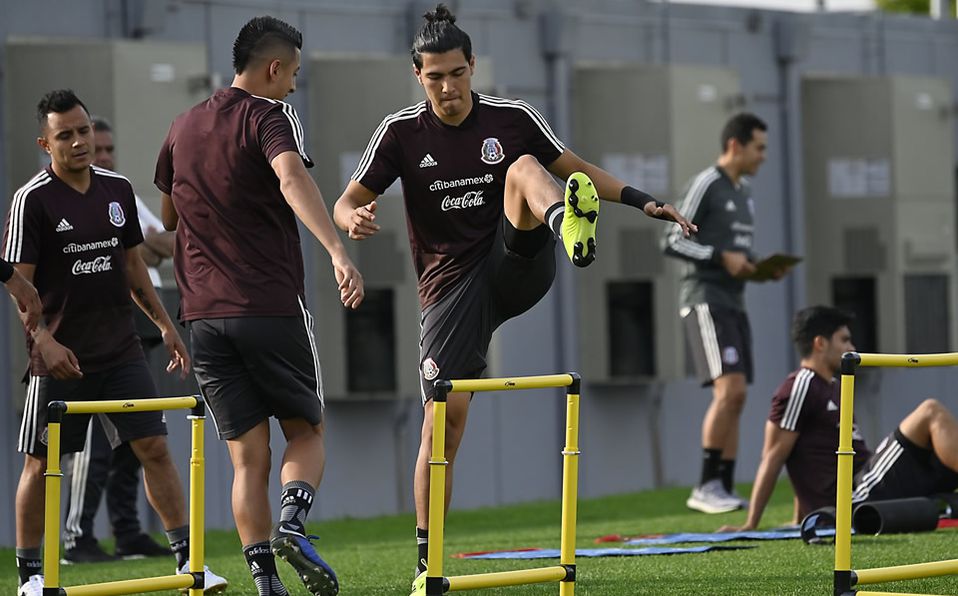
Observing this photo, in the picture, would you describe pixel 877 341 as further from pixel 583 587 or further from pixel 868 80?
pixel 583 587

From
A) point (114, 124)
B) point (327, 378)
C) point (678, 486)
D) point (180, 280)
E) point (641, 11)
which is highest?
point (641, 11)

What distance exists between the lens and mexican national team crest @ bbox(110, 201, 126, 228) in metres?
7.19

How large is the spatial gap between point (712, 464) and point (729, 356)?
65cm

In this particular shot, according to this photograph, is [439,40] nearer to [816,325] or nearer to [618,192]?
[618,192]

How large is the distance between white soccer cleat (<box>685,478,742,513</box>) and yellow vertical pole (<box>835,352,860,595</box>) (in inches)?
200

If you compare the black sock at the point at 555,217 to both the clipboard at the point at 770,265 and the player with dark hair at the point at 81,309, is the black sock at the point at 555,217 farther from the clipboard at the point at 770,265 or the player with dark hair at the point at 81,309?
the clipboard at the point at 770,265

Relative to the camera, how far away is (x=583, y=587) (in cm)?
652

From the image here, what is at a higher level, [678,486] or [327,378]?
[327,378]

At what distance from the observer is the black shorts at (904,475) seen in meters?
8.18

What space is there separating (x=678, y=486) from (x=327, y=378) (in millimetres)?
3430

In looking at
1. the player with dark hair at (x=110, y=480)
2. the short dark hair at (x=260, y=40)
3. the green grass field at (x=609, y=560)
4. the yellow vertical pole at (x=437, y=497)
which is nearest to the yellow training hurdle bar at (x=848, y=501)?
the green grass field at (x=609, y=560)

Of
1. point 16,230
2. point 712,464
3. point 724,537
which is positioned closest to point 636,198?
point 16,230

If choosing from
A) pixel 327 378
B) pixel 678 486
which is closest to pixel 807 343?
pixel 327 378

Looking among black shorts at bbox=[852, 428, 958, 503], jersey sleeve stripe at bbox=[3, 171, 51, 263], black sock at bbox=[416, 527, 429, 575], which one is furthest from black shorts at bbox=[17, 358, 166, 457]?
black shorts at bbox=[852, 428, 958, 503]
